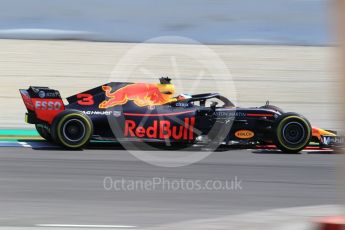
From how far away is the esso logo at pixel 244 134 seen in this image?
421 inches

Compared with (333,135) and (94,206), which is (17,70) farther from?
(94,206)

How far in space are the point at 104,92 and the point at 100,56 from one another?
8782mm

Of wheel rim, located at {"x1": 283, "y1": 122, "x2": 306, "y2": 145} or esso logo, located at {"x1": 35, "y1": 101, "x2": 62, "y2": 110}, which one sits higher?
esso logo, located at {"x1": 35, "y1": 101, "x2": 62, "y2": 110}

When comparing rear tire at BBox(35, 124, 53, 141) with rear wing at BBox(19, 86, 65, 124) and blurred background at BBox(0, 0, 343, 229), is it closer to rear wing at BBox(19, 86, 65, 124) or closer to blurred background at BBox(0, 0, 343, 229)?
rear wing at BBox(19, 86, 65, 124)

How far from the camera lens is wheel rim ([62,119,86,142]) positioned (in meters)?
10.4

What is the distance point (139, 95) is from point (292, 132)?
93.0 inches

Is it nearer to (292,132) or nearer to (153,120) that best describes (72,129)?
(153,120)

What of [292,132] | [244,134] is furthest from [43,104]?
[292,132]

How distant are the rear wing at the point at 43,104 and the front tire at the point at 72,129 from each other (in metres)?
0.29

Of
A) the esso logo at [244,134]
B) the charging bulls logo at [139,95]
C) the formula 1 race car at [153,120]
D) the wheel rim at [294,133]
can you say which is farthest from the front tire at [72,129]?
the wheel rim at [294,133]

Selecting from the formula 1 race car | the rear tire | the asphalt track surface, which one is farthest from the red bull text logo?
the rear tire

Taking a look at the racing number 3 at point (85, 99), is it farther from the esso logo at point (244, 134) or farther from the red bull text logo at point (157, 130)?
the esso logo at point (244, 134)

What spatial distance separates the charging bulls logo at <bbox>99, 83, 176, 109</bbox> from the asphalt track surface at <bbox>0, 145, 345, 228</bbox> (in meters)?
0.74

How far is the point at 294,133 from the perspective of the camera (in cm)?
1061
